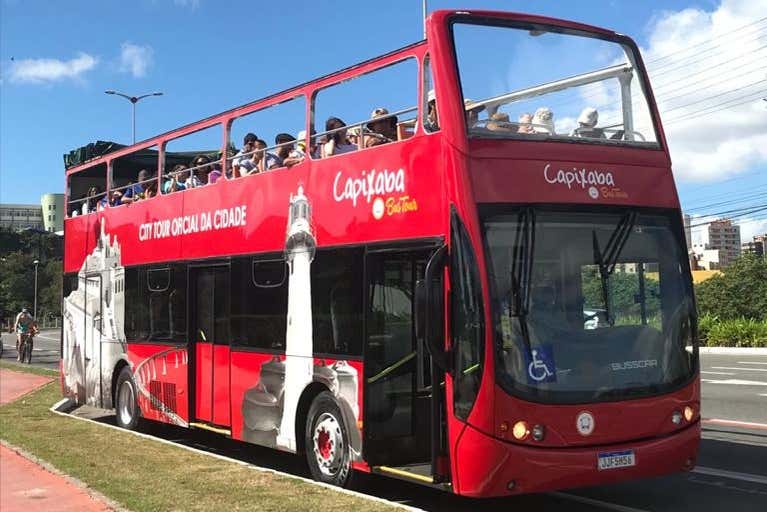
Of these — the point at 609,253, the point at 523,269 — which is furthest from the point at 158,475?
the point at 609,253

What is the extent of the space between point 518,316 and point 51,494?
4630 mm

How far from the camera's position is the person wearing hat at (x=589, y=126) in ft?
23.5

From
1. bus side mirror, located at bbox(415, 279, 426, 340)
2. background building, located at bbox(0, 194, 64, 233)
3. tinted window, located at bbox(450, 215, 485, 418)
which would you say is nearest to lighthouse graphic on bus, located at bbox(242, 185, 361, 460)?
bus side mirror, located at bbox(415, 279, 426, 340)

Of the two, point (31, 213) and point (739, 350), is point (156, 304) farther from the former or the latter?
point (31, 213)

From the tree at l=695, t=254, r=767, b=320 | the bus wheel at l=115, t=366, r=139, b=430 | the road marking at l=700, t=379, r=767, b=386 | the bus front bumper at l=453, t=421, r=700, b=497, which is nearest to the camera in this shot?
the bus front bumper at l=453, t=421, r=700, b=497

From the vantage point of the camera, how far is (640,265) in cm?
676

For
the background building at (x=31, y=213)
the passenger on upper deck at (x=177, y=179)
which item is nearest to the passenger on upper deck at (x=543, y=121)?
the passenger on upper deck at (x=177, y=179)

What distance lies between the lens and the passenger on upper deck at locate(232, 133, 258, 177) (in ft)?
31.9

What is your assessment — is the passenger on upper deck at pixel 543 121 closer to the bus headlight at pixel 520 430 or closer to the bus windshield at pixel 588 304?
the bus windshield at pixel 588 304

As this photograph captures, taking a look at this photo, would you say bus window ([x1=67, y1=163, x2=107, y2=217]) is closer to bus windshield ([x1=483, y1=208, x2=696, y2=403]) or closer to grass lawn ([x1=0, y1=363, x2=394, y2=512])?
grass lawn ([x1=0, y1=363, x2=394, y2=512])

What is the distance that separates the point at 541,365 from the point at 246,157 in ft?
16.5

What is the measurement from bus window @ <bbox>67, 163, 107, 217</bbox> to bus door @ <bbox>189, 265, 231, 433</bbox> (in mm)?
3987

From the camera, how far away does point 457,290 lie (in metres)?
6.29

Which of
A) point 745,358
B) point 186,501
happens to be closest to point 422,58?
point 186,501
